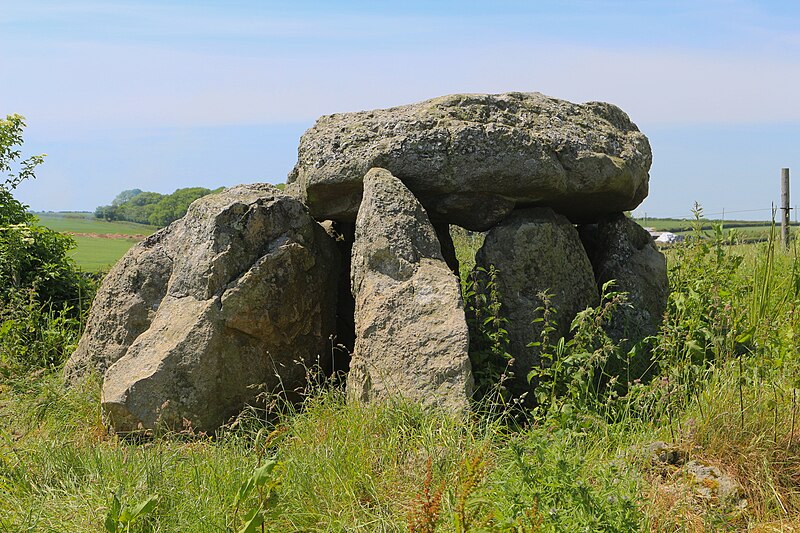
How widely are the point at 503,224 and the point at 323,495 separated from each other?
356 cm

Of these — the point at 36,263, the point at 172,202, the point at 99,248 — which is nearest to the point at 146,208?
the point at 172,202

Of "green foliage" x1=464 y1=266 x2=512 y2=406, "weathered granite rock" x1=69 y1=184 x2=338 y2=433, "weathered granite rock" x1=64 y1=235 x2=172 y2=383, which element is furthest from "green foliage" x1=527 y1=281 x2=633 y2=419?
"weathered granite rock" x1=64 y1=235 x2=172 y2=383

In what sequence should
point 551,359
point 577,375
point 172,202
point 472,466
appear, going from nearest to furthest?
point 472,466 < point 577,375 < point 551,359 < point 172,202

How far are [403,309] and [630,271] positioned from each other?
2751 millimetres

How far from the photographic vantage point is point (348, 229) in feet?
27.7

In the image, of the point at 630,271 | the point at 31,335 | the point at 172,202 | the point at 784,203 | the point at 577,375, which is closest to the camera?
the point at 577,375

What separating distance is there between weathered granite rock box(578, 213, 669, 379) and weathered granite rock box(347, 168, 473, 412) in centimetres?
196

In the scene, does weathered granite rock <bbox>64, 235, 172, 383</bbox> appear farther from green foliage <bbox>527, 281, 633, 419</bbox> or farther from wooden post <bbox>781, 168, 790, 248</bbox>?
wooden post <bbox>781, 168, 790, 248</bbox>

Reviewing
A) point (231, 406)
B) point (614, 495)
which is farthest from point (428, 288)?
point (614, 495)

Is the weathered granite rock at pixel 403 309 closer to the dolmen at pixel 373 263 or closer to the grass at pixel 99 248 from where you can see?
the dolmen at pixel 373 263

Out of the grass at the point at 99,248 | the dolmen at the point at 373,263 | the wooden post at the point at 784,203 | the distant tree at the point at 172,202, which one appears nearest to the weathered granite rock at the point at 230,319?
the dolmen at the point at 373,263

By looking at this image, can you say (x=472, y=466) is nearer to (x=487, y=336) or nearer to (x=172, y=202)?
(x=487, y=336)

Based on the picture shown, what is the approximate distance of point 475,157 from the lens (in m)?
7.44

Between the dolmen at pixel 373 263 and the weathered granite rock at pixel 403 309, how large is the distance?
0.04ft
